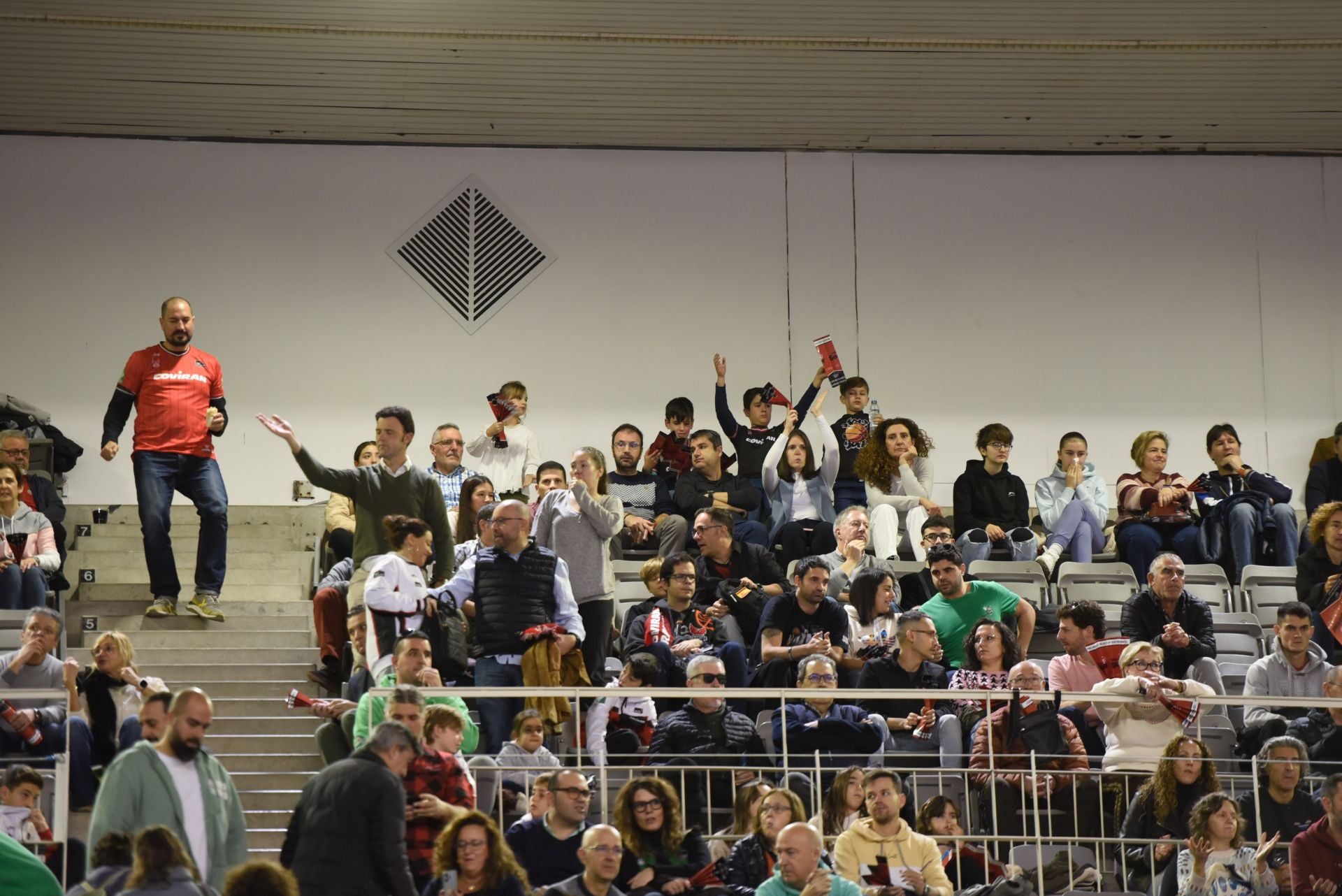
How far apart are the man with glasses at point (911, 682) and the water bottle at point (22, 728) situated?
3.57 meters

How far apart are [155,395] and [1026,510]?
5.24 meters

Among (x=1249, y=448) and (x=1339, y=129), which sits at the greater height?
(x=1339, y=129)

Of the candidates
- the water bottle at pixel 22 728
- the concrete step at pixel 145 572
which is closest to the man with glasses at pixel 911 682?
the water bottle at pixel 22 728

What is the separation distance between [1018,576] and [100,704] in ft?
17.3

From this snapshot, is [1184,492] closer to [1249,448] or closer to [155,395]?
[1249,448]

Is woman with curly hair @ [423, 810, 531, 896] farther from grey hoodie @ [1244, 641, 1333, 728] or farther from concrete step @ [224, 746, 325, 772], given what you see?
grey hoodie @ [1244, 641, 1333, 728]

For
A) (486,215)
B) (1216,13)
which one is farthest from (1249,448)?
(486,215)

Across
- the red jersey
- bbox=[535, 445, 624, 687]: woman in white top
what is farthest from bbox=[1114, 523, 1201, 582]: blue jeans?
the red jersey

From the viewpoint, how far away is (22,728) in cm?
727

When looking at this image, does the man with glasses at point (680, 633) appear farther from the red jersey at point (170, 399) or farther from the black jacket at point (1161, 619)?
the red jersey at point (170, 399)

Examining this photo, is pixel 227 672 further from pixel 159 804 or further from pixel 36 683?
pixel 159 804

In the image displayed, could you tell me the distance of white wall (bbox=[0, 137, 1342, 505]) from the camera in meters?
13.1

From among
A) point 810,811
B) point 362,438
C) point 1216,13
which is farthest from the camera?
point 362,438

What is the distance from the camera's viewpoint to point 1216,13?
455 inches
